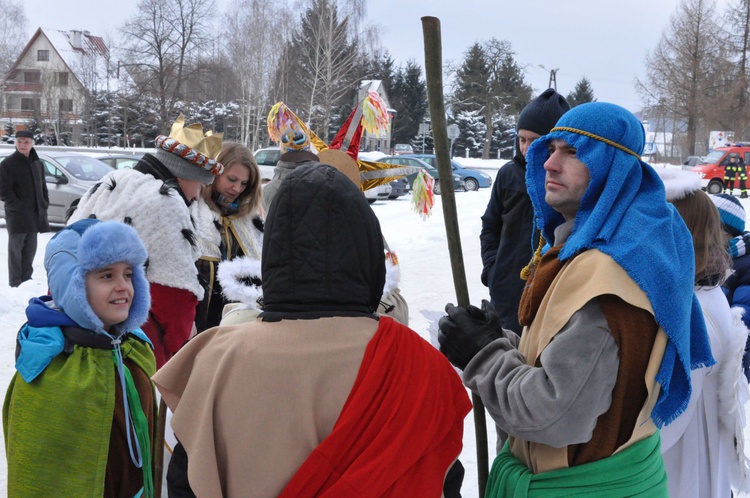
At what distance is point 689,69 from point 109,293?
163ft

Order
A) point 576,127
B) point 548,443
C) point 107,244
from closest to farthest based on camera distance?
point 548,443
point 576,127
point 107,244

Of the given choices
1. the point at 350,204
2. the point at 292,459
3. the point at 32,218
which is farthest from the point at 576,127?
the point at 32,218

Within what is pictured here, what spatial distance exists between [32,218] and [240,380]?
8622 mm

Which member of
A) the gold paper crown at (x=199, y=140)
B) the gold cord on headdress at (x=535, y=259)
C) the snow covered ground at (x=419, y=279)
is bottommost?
the snow covered ground at (x=419, y=279)

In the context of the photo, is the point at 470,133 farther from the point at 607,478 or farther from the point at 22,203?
the point at 607,478

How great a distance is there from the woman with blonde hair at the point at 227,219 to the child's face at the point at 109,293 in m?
1.19

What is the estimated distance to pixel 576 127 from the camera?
2113 mm

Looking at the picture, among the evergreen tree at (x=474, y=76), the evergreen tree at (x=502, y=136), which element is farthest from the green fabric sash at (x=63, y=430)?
the evergreen tree at (x=502, y=136)

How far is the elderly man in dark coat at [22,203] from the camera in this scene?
9.08 m

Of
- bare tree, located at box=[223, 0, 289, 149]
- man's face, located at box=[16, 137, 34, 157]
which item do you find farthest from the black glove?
bare tree, located at box=[223, 0, 289, 149]

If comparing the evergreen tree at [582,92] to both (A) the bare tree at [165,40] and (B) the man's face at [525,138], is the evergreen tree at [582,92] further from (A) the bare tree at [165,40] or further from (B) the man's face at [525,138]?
(B) the man's face at [525,138]

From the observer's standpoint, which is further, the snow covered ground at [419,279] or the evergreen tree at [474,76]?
the evergreen tree at [474,76]

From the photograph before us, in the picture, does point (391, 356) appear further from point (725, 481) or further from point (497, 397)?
point (725, 481)

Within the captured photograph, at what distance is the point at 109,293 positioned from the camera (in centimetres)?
267
